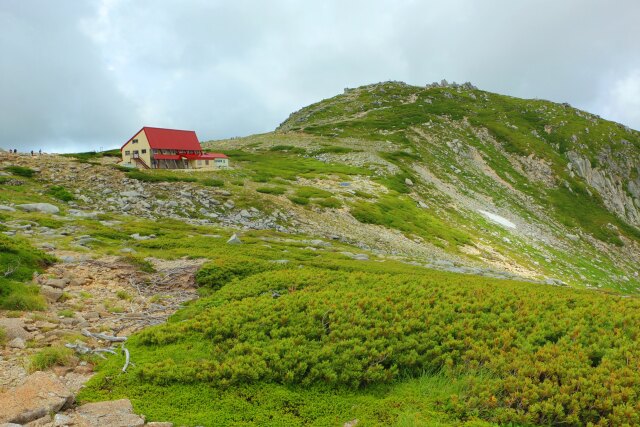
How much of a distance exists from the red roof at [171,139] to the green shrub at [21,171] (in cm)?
1802

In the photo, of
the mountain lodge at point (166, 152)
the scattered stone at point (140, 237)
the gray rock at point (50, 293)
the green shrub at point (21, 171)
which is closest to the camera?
the gray rock at point (50, 293)

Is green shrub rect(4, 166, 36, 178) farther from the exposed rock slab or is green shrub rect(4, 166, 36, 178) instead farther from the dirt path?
the dirt path

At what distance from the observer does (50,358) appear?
10.0 m

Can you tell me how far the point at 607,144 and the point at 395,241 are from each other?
114 metres

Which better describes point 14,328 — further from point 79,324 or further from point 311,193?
point 311,193

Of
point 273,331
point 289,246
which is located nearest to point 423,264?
point 289,246

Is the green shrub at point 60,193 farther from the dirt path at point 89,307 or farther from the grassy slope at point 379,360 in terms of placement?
the grassy slope at point 379,360

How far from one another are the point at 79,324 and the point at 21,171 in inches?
1402

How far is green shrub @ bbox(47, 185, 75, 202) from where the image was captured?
1406 inches

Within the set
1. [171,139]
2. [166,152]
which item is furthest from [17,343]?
[171,139]

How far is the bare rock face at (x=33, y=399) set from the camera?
7707 millimetres

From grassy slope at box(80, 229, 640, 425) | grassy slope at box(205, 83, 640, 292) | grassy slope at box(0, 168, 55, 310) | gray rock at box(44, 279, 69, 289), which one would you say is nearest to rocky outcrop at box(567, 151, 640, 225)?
grassy slope at box(205, 83, 640, 292)

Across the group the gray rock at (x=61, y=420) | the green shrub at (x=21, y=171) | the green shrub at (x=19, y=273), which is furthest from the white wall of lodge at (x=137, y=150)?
the gray rock at (x=61, y=420)

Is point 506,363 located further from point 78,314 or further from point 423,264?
point 423,264
